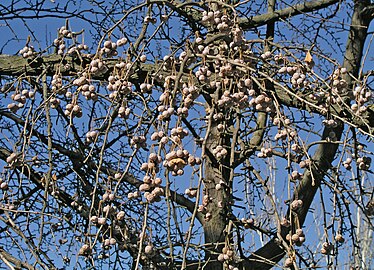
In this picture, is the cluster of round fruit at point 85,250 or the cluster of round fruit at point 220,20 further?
the cluster of round fruit at point 220,20

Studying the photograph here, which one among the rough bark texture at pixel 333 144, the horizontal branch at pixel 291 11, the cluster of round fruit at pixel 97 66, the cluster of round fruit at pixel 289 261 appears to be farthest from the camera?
the horizontal branch at pixel 291 11

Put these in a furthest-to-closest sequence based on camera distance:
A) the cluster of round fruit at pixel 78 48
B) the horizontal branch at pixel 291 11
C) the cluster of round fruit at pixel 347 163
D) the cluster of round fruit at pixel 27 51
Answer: the horizontal branch at pixel 291 11 → the cluster of round fruit at pixel 27 51 → the cluster of round fruit at pixel 78 48 → the cluster of round fruit at pixel 347 163

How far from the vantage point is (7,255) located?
245cm

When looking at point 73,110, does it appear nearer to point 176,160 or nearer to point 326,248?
point 176,160

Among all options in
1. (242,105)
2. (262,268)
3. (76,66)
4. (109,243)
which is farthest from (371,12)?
(109,243)

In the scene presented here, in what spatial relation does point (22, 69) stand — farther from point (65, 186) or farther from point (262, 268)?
point (262, 268)

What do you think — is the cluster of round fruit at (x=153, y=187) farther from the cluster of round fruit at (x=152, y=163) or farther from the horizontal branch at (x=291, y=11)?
the horizontal branch at (x=291, y=11)

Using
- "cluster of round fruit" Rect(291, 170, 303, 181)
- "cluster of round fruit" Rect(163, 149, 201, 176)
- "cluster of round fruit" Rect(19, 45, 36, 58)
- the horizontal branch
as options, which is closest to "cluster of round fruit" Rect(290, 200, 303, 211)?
"cluster of round fruit" Rect(291, 170, 303, 181)

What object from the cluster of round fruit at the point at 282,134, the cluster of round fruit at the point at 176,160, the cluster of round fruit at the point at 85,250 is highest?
the cluster of round fruit at the point at 282,134

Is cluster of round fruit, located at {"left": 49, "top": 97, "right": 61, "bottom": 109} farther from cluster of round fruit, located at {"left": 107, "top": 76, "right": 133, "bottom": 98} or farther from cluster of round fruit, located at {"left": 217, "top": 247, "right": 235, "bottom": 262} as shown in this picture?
cluster of round fruit, located at {"left": 217, "top": 247, "right": 235, "bottom": 262}

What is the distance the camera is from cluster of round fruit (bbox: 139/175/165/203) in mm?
2047

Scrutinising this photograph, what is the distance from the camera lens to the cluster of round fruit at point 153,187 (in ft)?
6.72

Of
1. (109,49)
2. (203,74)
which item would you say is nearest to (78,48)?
(109,49)

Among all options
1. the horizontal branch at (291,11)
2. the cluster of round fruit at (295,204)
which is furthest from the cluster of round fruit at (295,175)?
the horizontal branch at (291,11)
